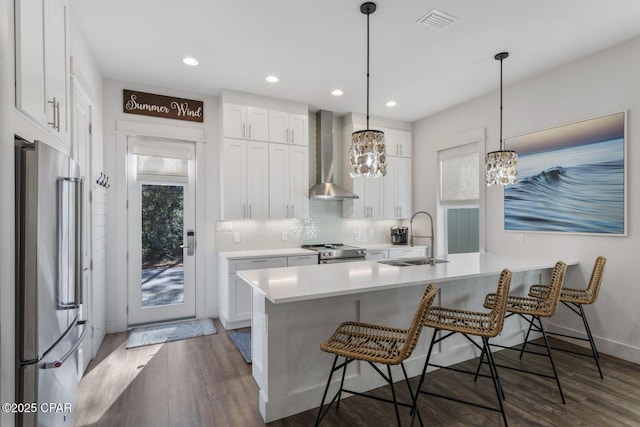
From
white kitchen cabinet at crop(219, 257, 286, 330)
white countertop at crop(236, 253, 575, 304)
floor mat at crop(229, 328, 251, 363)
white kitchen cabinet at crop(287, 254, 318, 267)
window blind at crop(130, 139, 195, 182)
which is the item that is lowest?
floor mat at crop(229, 328, 251, 363)

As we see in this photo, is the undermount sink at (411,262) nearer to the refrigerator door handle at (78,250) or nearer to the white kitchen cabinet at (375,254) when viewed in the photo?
the white kitchen cabinet at (375,254)

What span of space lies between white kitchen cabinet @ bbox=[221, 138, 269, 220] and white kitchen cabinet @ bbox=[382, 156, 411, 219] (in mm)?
2022

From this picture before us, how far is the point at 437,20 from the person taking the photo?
2662 millimetres

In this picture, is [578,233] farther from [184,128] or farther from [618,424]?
→ [184,128]

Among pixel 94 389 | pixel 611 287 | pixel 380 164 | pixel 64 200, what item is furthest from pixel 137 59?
pixel 611 287

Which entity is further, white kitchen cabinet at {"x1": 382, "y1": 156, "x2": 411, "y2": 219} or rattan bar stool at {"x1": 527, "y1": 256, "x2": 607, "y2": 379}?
white kitchen cabinet at {"x1": 382, "y1": 156, "x2": 411, "y2": 219}

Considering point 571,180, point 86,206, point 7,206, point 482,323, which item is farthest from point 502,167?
point 86,206

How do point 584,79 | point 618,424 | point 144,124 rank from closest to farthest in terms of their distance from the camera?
point 618,424
point 584,79
point 144,124

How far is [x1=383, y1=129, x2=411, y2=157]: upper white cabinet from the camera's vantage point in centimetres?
532

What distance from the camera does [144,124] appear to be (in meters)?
3.99

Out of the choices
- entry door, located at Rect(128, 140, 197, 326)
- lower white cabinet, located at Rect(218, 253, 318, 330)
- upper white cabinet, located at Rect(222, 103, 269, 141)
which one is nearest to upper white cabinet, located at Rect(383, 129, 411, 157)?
upper white cabinet, located at Rect(222, 103, 269, 141)

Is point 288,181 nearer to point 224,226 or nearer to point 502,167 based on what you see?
point 224,226

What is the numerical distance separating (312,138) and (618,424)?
4.37 metres

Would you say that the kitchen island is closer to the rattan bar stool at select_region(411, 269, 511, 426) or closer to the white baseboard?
the rattan bar stool at select_region(411, 269, 511, 426)
